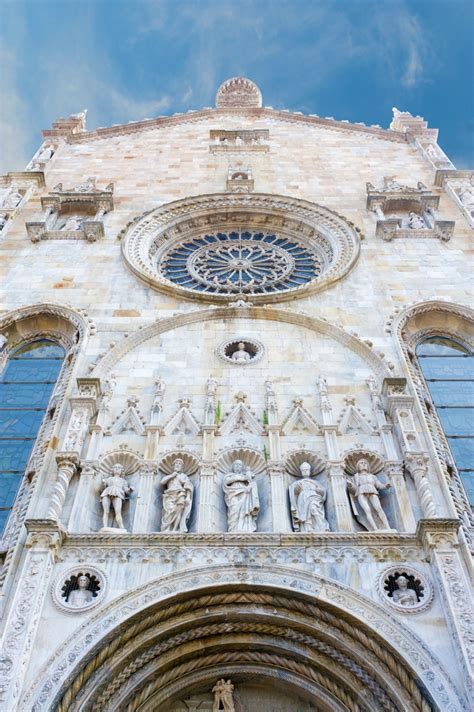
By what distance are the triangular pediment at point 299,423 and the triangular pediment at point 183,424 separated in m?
1.49

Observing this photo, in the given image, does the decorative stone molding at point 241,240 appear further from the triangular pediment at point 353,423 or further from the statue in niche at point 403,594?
the statue in niche at point 403,594

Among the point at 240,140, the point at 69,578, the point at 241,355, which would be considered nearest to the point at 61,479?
the point at 69,578

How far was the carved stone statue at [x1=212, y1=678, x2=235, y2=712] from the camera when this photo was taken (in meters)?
8.49

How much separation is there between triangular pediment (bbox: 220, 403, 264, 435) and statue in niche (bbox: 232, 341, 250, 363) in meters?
1.45

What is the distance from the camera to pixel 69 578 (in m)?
9.10

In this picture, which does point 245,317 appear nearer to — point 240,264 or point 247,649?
point 240,264

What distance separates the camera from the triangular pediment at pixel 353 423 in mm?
11656

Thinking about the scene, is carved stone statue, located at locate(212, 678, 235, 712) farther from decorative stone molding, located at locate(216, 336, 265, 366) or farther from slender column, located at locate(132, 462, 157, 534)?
decorative stone molding, located at locate(216, 336, 265, 366)

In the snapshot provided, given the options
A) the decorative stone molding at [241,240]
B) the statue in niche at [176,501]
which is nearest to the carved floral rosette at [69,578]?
the statue in niche at [176,501]

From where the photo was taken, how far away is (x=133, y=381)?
1284 centimetres

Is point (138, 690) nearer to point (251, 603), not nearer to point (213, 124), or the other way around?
point (251, 603)


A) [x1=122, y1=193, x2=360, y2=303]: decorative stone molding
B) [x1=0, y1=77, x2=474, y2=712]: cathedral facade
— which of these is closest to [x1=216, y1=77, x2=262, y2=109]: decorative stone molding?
[x1=0, y1=77, x2=474, y2=712]: cathedral facade

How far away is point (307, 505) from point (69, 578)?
345 cm

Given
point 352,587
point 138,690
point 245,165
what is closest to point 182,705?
point 138,690
